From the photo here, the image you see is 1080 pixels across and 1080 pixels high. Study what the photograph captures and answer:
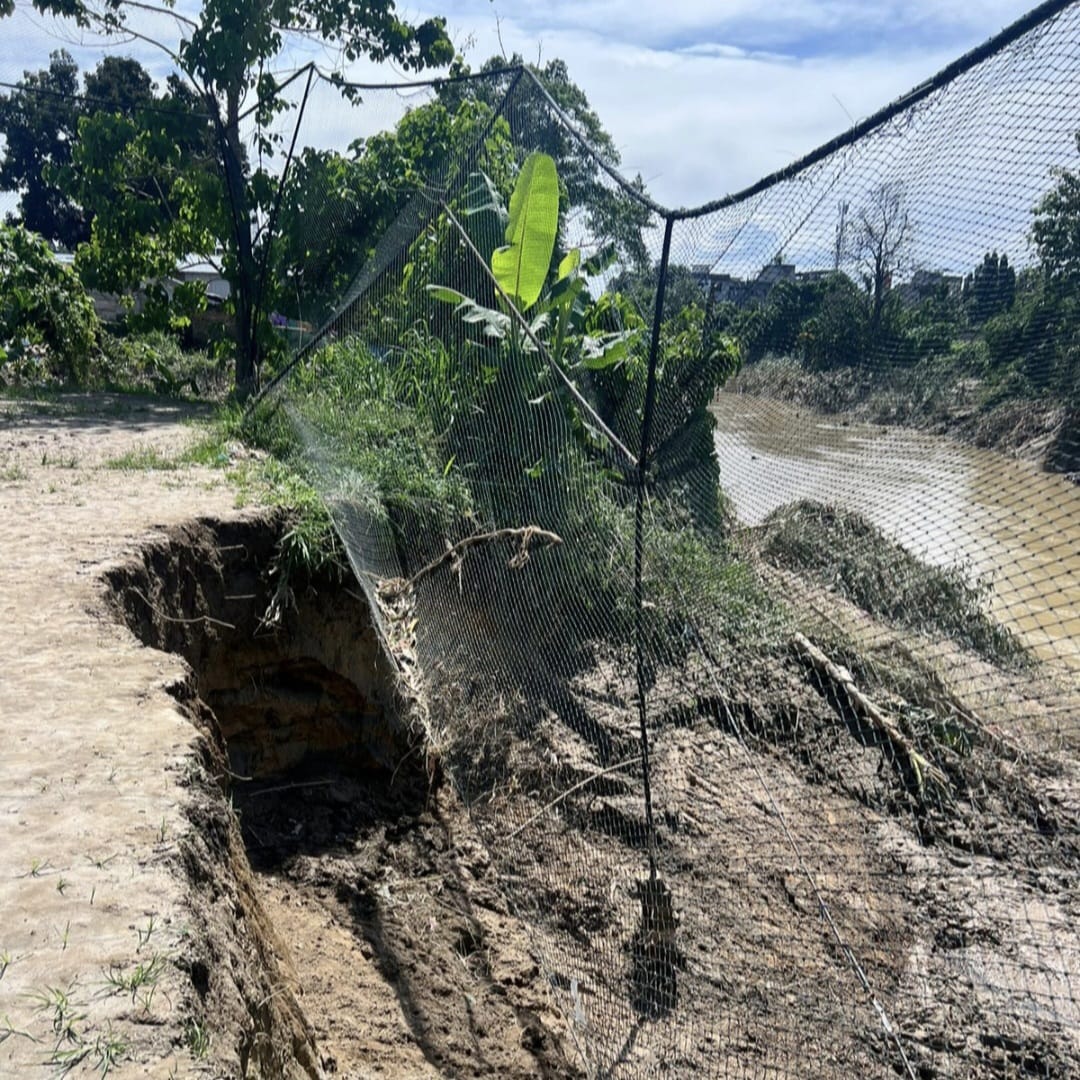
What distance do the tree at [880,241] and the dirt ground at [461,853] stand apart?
949 mm

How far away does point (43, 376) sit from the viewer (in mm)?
9148

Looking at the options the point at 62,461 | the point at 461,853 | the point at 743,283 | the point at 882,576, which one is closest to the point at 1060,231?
the point at 743,283

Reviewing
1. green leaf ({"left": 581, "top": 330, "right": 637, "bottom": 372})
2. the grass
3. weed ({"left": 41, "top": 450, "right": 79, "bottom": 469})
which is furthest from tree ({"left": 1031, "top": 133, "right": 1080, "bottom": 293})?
weed ({"left": 41, "top": 450, "right": 79, "bottom": 469})

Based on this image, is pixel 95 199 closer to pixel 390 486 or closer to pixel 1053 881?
pixel 390 486

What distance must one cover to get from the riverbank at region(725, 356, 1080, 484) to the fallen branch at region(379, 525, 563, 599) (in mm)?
1475

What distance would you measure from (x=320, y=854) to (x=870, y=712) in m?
2.29

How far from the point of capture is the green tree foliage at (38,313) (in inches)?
328

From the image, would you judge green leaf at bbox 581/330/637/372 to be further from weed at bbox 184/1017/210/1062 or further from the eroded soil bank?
weed at bbox 184/1017/210/1062

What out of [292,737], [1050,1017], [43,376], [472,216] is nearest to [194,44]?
[43,376]

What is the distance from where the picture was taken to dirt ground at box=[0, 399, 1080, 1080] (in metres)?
1.96

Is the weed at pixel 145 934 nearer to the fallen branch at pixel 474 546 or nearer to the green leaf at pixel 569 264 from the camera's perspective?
the fallen branch at pixel 474 546

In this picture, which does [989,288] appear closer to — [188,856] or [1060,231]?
[1060,231]

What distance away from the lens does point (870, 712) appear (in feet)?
13.9

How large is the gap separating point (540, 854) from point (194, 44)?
23.1 ft
